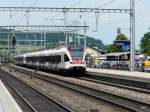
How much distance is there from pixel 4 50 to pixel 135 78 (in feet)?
428

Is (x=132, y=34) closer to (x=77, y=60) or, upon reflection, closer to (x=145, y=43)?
(x=77, y=60)

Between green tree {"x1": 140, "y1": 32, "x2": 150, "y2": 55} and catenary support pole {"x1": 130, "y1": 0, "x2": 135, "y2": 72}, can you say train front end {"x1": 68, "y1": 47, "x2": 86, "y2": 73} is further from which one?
green tree {"x1": 140, "y1": 32, "x2": 150, "y2": 55}

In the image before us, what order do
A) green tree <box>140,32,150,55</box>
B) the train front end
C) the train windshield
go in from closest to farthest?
the train front end < the train windshield < green tree <box>140,32,150,55</box>

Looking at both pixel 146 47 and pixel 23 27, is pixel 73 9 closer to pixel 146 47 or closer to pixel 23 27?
pixel 23 27

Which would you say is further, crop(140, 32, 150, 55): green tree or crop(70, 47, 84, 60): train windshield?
crop(140, 32, 150, 55): green tree

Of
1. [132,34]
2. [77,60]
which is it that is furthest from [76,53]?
[132,34]

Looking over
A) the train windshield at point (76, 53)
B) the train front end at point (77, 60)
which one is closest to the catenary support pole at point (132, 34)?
the train front end at point (77, 60)

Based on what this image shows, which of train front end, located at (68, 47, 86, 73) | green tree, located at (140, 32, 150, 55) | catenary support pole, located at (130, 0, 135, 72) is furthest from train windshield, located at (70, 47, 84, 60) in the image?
green tree, located at (140, 32, 150, 55)

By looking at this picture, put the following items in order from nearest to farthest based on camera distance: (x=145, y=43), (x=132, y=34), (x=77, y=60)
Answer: (x=77, y=60) < (x=132, y=34) < (x=145, y=43)

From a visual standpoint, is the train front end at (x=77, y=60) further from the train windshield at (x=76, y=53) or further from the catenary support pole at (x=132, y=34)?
the catenary support pole at (x=132, y=34)

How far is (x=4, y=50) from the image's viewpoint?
16162 centimetres

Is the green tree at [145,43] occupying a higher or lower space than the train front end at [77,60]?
higher

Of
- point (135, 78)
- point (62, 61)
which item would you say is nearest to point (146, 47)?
point (62, 61)

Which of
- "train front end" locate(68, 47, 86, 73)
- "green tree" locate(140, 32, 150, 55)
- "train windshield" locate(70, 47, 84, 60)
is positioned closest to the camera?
"train front end" locate(68, 47, 86, 73)
